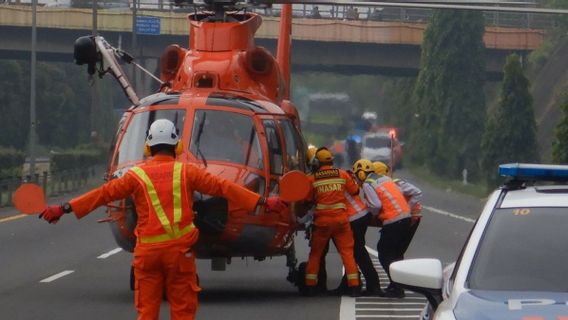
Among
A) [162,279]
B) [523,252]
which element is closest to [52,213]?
[162,279]

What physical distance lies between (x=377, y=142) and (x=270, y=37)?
55.2ft

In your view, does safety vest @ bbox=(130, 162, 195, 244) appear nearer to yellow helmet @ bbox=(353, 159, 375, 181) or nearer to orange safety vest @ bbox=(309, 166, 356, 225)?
orange safety vest @ bbox=(309, 166, 356, 225)

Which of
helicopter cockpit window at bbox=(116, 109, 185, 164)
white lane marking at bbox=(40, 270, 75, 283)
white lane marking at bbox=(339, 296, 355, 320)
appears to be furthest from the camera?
white lane marking at bbox=(40, 270, 75, 283)

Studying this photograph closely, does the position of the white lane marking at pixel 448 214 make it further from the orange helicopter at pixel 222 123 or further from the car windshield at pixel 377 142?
the car windshield at pixel 377 142

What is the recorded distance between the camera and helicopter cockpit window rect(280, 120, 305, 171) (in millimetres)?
17766

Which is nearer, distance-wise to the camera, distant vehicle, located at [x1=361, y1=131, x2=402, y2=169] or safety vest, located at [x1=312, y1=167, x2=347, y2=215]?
safety vest, located at [x1=312, y1=167, x2=347, y2=215]

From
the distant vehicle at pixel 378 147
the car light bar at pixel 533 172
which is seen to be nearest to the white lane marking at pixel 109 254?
the car light bar at pixel 533 172

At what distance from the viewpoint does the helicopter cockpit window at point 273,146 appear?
663 inches

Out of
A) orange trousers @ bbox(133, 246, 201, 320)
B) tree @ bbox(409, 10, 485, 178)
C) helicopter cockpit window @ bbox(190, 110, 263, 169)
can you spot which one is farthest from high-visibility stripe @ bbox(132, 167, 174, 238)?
tree @ bbox(409, 10, 485, 178)

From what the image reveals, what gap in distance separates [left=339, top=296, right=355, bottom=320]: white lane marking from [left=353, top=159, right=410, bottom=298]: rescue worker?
27.8 inches

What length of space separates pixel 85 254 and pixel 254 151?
29.2ft

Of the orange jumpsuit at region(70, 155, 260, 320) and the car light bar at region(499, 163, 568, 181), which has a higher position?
the car light bar at region(499, 163, 568, 181)

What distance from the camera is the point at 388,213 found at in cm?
1738

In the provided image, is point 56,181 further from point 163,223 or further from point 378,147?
point 163,223
